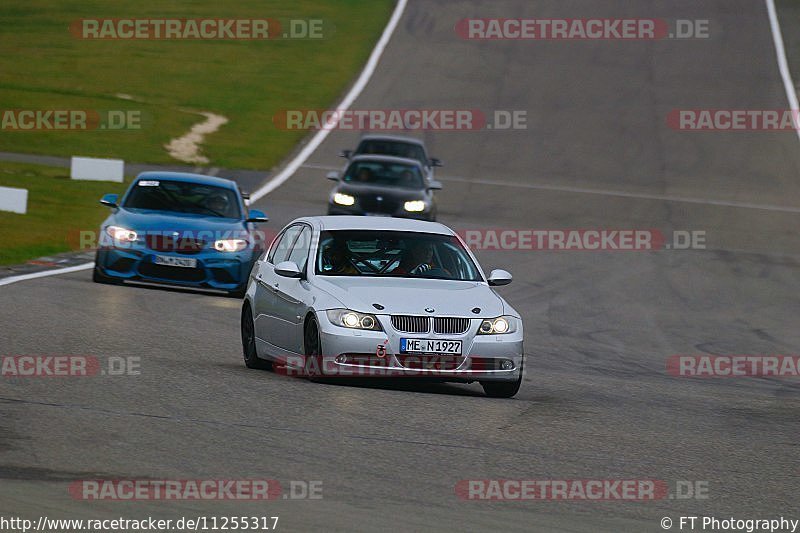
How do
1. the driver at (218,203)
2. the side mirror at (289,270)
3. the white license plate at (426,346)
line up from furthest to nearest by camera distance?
the driver at (218,203), the side mirror at (289,270), the white license plate at (426,346)

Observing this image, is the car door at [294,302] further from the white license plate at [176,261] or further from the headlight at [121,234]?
the headlight at [121,234]

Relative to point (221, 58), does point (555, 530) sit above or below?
below

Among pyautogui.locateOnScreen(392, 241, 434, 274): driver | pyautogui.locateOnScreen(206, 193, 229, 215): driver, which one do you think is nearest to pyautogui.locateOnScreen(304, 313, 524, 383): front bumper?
pyautogui.locateOnScreen(392, 241, 434, 274): driver

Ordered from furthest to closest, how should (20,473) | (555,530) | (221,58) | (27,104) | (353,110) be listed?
→ (221,58)
(353,110)
(27,104)
(20,473)
(555,530)

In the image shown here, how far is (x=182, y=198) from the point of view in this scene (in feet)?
66.1

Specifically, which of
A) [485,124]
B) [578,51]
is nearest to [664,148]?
[485,124]

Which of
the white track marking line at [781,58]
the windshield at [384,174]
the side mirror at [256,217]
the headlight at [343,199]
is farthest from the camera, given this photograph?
the white track marking line at [781,58]

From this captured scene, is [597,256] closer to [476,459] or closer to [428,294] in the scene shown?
[428,294]

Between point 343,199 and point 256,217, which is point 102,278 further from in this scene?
point 343,199

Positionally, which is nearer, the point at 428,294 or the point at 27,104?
the point at 428,294

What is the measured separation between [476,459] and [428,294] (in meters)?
3.15

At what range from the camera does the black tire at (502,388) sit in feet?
39.6

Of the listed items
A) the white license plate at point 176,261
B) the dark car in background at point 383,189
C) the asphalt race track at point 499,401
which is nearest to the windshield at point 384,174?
the dark car in background at point 383,189

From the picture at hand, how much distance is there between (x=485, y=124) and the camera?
44312 mm
